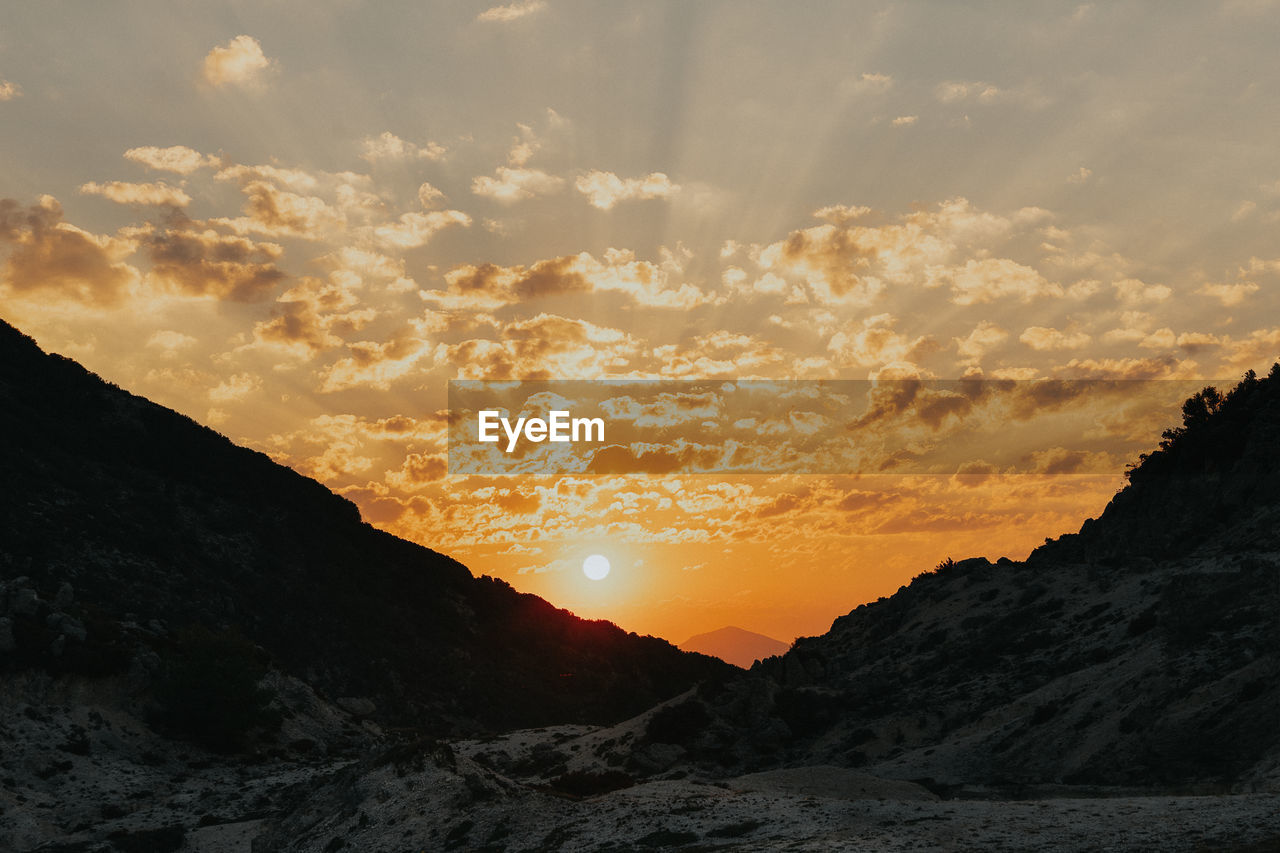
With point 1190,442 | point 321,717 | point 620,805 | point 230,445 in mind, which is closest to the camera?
point 620,805

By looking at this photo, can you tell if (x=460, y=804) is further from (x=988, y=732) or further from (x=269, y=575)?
(x=269, y=575)

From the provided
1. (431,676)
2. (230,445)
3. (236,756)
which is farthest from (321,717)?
(230,445)

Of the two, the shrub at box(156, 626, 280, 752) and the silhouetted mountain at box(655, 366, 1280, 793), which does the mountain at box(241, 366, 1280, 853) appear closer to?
the silhouetted mountain at box(655, 366, 1280, 793)

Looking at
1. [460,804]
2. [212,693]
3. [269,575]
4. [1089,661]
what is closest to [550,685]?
[269,575]

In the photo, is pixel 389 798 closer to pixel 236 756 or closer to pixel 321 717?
pixel 236 756

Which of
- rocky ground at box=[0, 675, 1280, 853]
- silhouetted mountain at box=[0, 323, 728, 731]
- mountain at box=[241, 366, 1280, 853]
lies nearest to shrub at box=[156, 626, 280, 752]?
rocky ground at box=[0, 675, 1280, 853]

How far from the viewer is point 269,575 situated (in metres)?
110

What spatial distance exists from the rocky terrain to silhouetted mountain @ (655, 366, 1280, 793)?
270 mm

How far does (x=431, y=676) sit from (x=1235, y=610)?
82.5 meters

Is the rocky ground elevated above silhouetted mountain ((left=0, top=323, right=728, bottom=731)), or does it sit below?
below

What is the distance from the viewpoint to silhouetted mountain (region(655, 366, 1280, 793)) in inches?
1725

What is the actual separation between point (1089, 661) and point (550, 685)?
70.3 m

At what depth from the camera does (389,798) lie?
40062mm

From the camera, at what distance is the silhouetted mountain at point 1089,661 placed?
4382 cm
